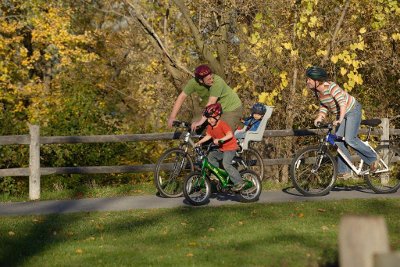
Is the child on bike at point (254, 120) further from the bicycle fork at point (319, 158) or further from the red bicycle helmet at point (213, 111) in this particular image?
the red bicycle helmet at point (213, 111)

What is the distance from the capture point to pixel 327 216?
462 inches

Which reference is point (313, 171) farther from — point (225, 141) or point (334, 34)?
point (334, 34)

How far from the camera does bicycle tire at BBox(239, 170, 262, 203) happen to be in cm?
1338

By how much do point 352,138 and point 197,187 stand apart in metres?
2.70

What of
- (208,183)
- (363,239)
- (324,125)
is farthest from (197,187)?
(363,239)

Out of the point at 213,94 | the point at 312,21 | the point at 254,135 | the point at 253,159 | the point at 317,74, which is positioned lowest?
the point at 253,159

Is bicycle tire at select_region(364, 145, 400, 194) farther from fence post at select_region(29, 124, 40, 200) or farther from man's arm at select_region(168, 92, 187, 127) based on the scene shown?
fence post at select_region(29, 124, 40, 200)

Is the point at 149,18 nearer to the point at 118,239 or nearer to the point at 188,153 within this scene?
the point at 188,153

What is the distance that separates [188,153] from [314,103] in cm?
695

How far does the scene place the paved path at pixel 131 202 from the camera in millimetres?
13023

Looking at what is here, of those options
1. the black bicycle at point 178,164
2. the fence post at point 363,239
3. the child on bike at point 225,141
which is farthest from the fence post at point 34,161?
the fence post at point 363,239

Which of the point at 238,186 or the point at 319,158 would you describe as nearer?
the point at 238,186

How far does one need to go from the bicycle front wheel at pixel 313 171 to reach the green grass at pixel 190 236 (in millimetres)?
1081

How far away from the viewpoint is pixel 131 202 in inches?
544
